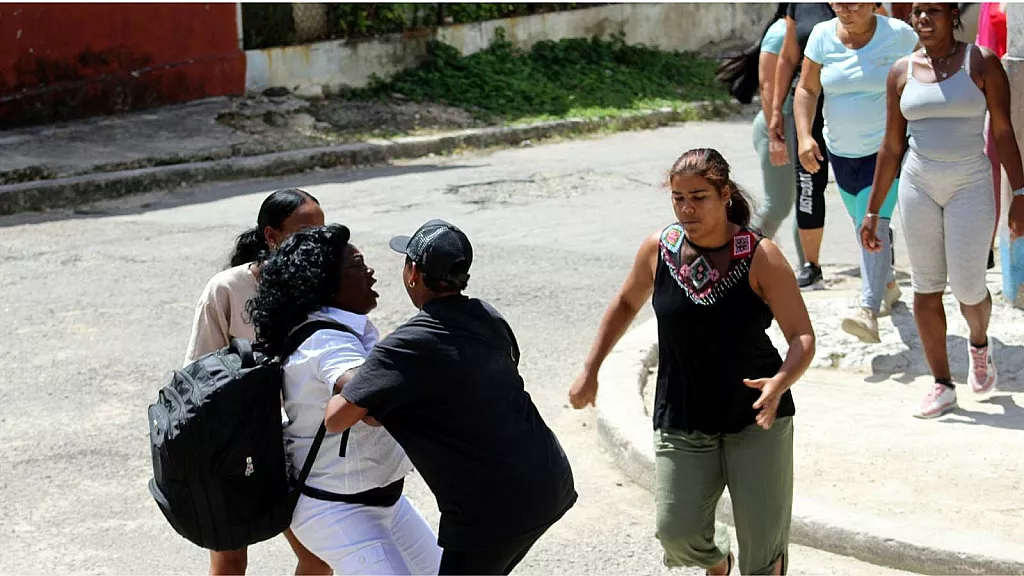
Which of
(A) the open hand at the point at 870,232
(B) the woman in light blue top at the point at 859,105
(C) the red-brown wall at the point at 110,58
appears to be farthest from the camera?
(C) the red-brown wall at the point at 110,58

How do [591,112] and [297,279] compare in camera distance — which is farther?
[591,112]

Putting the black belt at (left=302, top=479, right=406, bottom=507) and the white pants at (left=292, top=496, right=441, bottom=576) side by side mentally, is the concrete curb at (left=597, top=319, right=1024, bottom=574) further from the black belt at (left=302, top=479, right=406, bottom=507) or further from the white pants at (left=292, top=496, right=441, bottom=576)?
the black belt at (left=302, top=479, right=406, bottom=507)

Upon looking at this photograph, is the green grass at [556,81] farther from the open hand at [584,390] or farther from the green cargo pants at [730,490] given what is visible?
the green cargo pants at [730,490]

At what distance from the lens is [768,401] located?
377 cm

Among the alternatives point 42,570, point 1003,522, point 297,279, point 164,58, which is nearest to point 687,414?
point 297,279

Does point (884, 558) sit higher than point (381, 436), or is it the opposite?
point (381, 436)

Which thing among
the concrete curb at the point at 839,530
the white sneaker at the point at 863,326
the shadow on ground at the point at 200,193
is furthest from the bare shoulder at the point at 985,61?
the shadow on ground at the point at 200,193

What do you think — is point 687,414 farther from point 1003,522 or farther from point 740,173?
point 740,173

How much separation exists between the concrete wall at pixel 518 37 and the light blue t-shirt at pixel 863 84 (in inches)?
367

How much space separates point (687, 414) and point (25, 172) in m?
9.03

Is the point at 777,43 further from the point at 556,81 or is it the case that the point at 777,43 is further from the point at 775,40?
the point at 556,81

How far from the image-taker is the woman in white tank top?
5641 mm

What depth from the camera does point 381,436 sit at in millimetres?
3576

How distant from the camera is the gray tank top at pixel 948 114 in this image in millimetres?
5648
